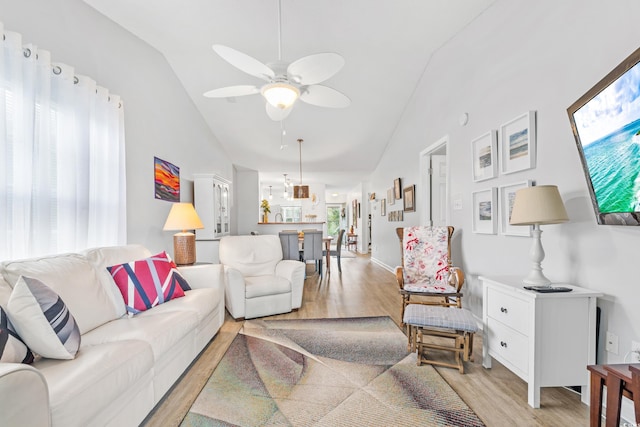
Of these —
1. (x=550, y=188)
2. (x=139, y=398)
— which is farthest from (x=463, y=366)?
(x=139, y=398)

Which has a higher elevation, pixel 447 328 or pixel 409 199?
pixel 409 199

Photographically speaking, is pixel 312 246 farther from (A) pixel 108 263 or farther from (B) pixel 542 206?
(B) pixel 542 206

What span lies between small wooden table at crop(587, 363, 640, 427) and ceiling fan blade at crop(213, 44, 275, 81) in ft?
7.93

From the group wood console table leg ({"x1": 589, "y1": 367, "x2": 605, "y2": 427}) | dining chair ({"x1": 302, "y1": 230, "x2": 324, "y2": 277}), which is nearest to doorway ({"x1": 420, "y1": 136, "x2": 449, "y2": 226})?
dining chair ({"x1": 302, "y1": 230, "x2": 324, "y2": 277})

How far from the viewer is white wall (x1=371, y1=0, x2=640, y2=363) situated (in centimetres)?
156

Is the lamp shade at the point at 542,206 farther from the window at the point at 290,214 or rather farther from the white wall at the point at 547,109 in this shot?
the window at the point at 290,214

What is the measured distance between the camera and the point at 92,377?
3.88 ft

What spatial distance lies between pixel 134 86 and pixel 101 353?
2837mm

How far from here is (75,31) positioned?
2.33 m

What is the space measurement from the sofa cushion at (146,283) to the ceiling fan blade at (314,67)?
71.4 inches

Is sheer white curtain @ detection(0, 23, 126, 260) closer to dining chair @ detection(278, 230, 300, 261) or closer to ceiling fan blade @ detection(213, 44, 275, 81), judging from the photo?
ceiling fan blade @ detection(213, 44, 275, 81)

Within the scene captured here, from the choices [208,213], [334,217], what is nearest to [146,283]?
[208,213]

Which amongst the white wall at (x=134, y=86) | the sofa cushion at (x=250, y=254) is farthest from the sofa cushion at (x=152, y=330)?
the sofa cushion at (x=250, y=254)

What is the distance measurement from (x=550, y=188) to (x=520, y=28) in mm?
1479
